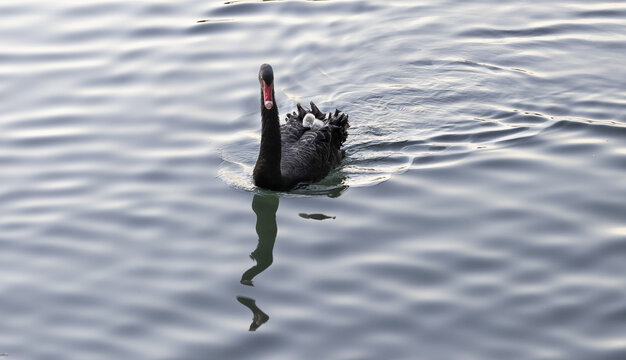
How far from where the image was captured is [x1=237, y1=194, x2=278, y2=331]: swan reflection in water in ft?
24.1

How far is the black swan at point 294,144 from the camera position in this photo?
922cm

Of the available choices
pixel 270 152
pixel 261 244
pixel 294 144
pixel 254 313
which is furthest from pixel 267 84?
pixel 254 313

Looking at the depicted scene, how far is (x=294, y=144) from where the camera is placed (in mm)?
10039

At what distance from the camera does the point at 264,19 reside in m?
13.7

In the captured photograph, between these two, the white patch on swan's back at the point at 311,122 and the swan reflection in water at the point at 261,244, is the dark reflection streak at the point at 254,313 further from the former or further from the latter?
the white patch on swan's back at the point at 311,122

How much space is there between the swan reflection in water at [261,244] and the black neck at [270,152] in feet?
0.62

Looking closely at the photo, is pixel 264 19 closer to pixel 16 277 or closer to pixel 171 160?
pixel 171 160

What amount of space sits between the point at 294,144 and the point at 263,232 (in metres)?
1.61

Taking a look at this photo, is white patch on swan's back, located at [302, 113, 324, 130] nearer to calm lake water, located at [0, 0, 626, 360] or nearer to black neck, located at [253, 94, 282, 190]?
calm lake water, located at [0, 0, 626, 360]

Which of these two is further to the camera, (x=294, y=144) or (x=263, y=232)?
(x=294, y=144)

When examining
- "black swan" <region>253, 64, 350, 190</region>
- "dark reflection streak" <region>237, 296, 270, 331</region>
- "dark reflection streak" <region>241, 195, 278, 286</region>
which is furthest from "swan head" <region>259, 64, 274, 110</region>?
"dark reflection streak" <region>237, 296, 270, 331</region>

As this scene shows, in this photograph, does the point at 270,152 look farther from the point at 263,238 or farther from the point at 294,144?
the point at 263,238

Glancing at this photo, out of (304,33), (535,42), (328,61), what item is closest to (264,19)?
(304,33)

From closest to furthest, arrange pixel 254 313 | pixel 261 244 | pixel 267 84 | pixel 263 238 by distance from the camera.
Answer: pixel 254 313 < pixel 261 244 < pixel 263 238 < pixel 267 84
